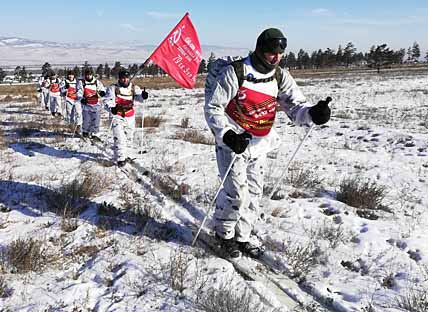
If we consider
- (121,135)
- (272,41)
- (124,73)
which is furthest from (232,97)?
(124,73)

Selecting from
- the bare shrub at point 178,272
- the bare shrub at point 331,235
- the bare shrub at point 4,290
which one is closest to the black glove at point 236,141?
the bare shrub at point 178,272

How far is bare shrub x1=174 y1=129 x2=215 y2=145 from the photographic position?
9492mm

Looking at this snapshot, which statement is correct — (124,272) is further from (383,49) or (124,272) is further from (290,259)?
(383,49)

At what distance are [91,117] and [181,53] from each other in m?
3.51

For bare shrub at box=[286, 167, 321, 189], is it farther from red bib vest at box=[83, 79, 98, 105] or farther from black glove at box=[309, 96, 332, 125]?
red bib vest at box=[83, 79, 98, 105]

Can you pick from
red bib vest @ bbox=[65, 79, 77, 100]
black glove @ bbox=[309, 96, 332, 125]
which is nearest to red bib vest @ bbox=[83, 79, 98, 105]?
red bib vest @ bbox=[65, 79, 77, 100]

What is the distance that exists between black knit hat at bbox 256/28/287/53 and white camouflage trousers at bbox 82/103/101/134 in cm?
759

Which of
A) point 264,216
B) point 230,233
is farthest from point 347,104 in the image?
point 230,233

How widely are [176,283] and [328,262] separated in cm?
166

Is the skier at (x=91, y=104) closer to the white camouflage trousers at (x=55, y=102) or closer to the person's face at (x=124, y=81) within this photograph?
the person's face at (x=124, y=81)

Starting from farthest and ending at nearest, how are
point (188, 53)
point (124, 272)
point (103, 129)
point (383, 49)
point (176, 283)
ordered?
1. point (383, 49)
2. point (103, 129)
3. point (188, 53)
4. point (124, 272)
5. point (176, 283)

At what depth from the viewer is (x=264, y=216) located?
15.8 ft

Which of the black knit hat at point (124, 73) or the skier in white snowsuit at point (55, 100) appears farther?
the skier in white snowsuit at point (55, 100)

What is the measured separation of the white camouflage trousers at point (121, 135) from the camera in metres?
7.24
